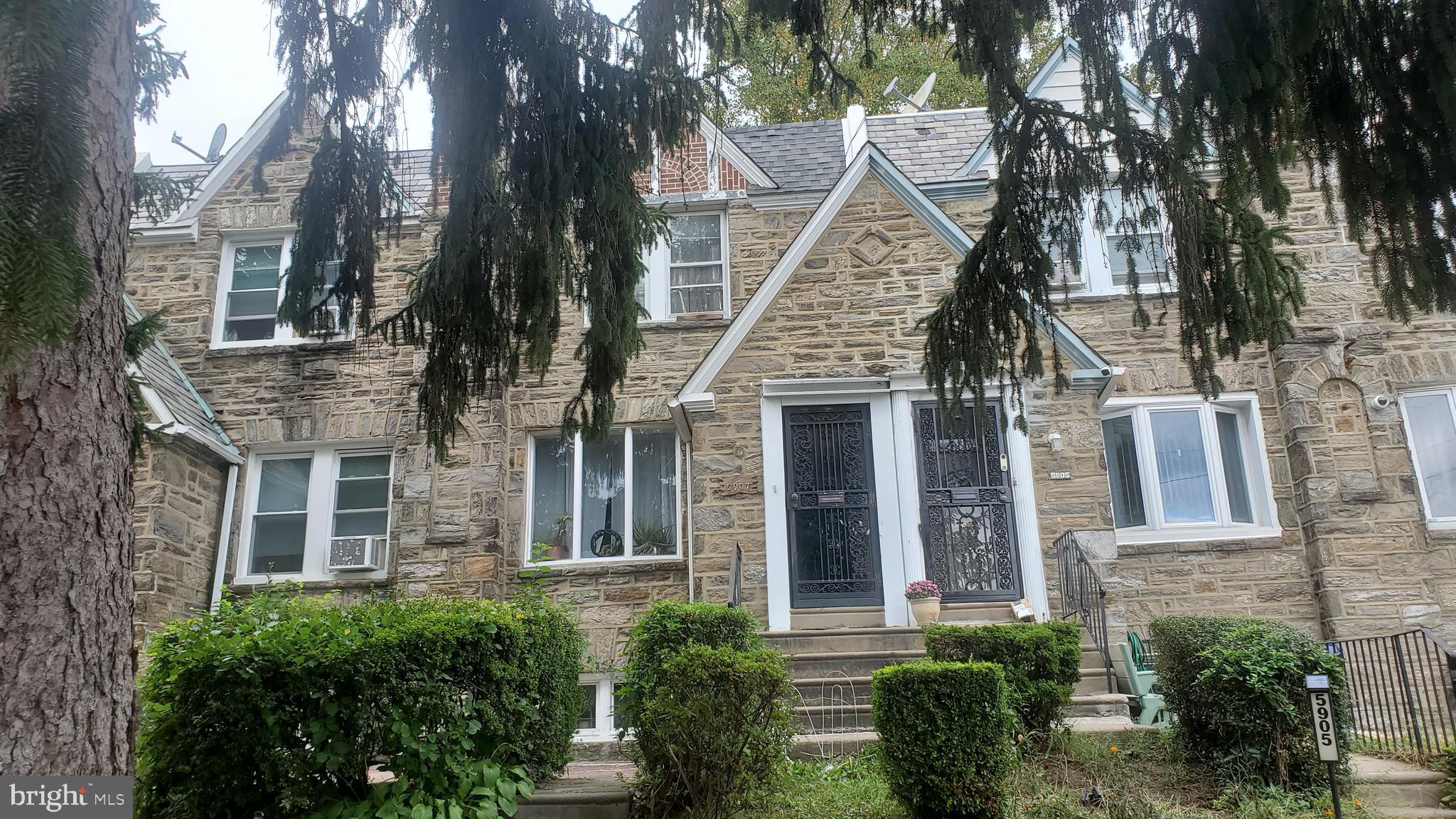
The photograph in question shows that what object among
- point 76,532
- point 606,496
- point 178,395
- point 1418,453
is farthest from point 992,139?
point 178,395

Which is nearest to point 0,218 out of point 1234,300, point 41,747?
point 41,747

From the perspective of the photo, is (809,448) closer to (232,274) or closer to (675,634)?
(675,634)

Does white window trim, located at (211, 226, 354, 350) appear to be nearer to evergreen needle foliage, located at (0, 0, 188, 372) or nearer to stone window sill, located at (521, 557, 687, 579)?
stone window sill, located at (521, 557, 687, 579)

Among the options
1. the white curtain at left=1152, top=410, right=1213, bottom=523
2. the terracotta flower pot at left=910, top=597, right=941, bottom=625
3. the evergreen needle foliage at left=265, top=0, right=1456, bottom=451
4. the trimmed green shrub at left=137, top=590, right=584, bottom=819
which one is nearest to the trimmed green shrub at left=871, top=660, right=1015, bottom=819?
the evergreen needle foliage at left=265, top=0, right=1456, bottom=451

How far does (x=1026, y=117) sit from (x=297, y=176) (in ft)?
33.8

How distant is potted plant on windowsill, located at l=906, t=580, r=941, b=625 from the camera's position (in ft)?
28.6

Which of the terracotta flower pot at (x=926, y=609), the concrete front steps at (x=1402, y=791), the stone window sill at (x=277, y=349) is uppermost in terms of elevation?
the stone window sill at (x=277, y=349)

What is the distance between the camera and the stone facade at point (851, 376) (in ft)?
32.1

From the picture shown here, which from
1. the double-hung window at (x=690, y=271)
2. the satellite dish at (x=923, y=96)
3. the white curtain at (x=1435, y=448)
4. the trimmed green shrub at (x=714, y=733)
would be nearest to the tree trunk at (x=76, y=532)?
the trimmed green shrub at (x=714, y=733)

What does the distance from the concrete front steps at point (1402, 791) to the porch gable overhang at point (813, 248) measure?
14.0 feet

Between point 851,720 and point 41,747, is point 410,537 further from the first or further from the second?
point 41,747

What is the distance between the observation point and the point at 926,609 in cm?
870

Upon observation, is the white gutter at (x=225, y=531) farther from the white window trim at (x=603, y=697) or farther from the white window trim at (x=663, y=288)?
the white window trim at (x=663, y=288)

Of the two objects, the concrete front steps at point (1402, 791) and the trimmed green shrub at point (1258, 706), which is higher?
the trimmed green shrub at point (1258, 706)
